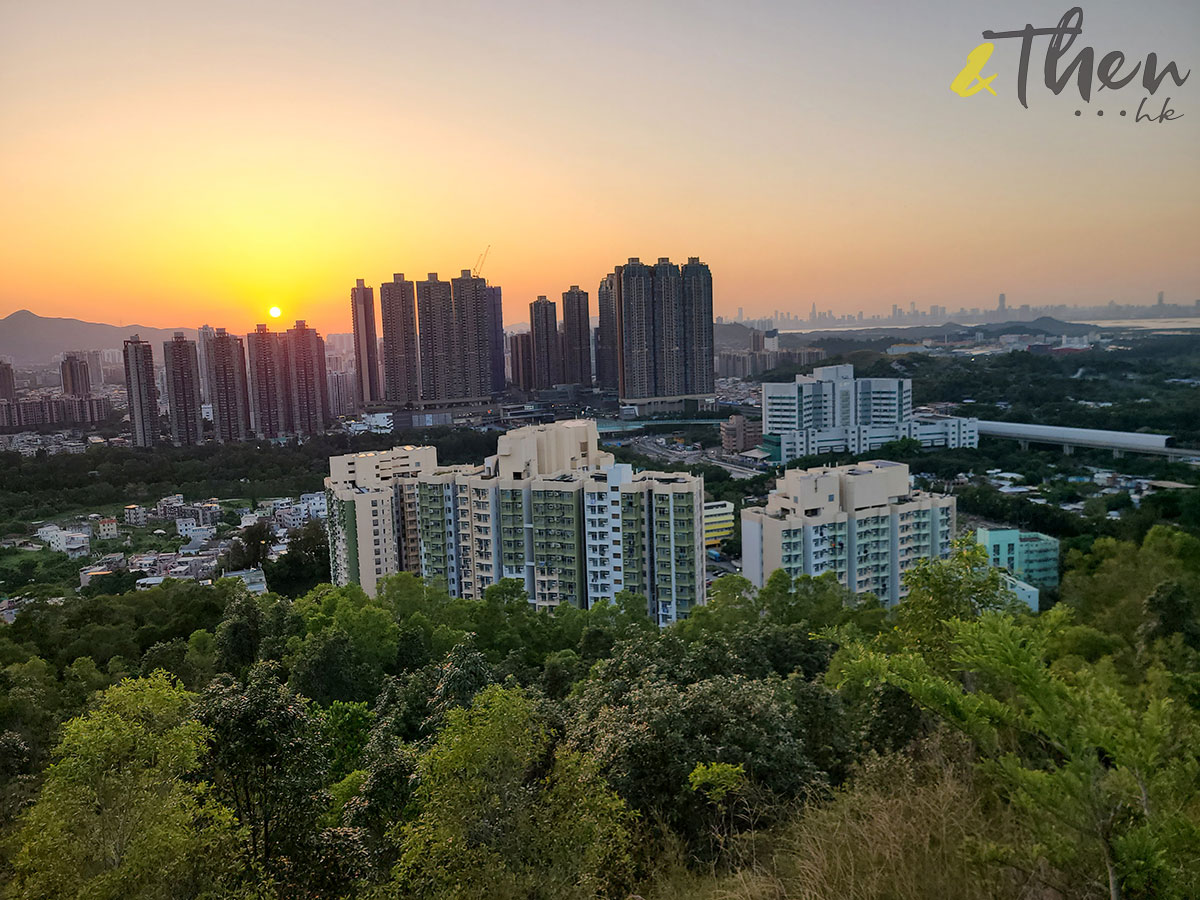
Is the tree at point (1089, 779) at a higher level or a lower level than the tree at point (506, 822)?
higher

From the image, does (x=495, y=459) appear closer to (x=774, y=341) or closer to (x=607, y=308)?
(x=607, y=308)

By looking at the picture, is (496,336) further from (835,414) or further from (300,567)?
(300,567)

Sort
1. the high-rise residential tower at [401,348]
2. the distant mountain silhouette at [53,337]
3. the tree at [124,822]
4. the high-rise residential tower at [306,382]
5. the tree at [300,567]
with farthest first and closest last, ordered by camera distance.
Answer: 1. the high-rise residential tower at [401,348]
2. the high-rise residential tower at [306,382]
3. the distant mountain silhouette at [53,337]
4. the tree at [300,567]
5. the tree at [124,822]

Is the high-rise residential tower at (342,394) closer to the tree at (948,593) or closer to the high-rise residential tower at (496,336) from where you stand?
the high-rise residential tower at (496,336)

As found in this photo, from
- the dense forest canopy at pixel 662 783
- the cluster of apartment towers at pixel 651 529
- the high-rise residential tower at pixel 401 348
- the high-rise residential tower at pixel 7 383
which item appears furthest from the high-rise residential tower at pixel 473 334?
the dense forest canopy at pixel 662 783

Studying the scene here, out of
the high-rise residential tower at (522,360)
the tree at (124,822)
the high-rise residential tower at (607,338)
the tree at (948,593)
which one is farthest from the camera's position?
the high-rise residential tower at (522,360)

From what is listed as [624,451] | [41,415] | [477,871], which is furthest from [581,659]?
[41,415]

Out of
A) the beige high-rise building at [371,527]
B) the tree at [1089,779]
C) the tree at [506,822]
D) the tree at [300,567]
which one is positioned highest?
the tree at [1089,779]
